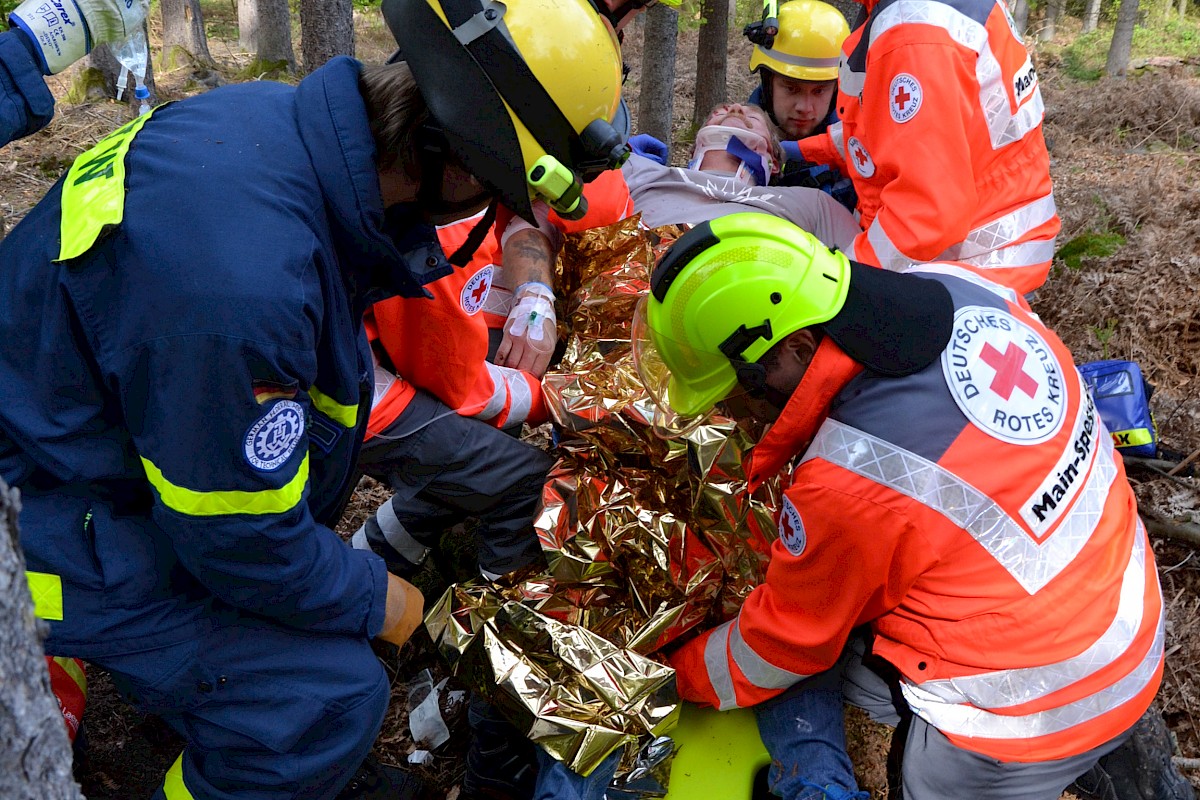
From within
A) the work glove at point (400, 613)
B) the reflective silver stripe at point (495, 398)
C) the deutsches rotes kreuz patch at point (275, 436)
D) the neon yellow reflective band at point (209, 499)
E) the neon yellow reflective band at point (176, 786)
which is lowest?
the neon yellow reflective band at point (176, 786)

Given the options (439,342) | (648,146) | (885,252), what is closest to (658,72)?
(648,146)

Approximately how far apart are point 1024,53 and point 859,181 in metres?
0.71

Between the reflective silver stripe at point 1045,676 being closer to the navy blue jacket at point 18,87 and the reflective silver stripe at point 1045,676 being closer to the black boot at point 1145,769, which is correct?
the black boot at point 1145,769

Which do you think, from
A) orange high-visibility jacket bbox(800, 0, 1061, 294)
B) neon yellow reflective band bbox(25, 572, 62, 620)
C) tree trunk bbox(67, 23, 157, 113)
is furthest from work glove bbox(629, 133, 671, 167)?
tree trunk bbox(67, 23, 157, 113)

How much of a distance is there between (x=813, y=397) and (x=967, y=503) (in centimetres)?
40

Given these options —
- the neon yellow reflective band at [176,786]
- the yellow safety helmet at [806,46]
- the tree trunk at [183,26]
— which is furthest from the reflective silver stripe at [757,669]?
the tree trunk at [183,26]

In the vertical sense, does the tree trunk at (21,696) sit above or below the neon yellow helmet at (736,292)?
above

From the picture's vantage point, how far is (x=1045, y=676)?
6.51 ft

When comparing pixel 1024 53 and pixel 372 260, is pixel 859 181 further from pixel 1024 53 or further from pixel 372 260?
pixel 372 260

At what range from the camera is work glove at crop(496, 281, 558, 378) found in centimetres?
322

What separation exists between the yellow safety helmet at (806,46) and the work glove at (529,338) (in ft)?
6.66

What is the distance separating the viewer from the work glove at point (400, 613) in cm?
226

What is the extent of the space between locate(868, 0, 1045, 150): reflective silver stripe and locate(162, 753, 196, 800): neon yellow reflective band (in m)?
3.13

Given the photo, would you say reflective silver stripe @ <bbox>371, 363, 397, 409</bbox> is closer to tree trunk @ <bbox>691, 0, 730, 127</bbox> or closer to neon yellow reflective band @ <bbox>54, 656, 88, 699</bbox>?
neon yellow reflective band @ <bbox>54, 656, 88, 699</bbox>
